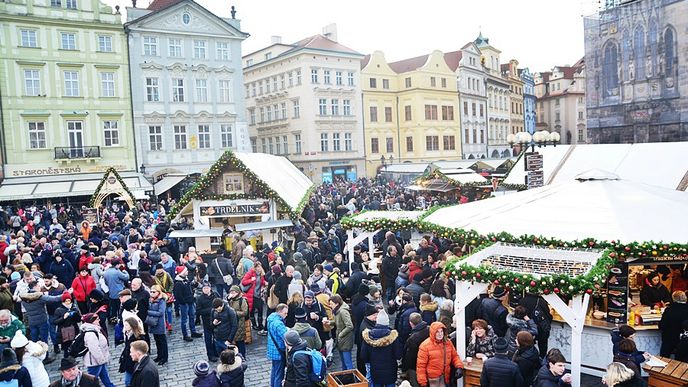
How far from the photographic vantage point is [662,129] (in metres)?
28.4

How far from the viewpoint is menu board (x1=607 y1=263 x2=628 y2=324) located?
913 cm

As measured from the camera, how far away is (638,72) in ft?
95.5

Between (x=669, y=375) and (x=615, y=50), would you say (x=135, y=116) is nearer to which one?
(x=615, y=50)

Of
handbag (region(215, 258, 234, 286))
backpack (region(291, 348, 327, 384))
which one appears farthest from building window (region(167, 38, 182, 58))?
backpack (region(291, 348, 327, 384))

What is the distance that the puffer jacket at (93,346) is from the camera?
7711 millimetres

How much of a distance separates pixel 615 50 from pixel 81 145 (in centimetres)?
3177

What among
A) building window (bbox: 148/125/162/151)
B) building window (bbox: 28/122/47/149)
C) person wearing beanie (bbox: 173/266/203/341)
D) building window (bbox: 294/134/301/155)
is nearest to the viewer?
person wearing beanie (bbox: 173/266/203/341)

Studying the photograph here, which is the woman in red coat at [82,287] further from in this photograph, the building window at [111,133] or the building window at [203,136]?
the building window at [203,136]

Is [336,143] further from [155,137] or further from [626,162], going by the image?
[626,162]

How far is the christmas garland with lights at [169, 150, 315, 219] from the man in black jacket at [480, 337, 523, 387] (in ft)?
34.4

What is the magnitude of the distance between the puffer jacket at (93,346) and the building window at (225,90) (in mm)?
31421

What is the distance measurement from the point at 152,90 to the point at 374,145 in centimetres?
2056

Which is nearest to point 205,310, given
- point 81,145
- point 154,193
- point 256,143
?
point 154,193

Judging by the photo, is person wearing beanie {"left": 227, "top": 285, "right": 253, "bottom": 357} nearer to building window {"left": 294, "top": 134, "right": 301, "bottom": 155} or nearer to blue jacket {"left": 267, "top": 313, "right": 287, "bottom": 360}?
blue jacket {"left": 267, "top": 313, "right": 287, "bottom": 360}
